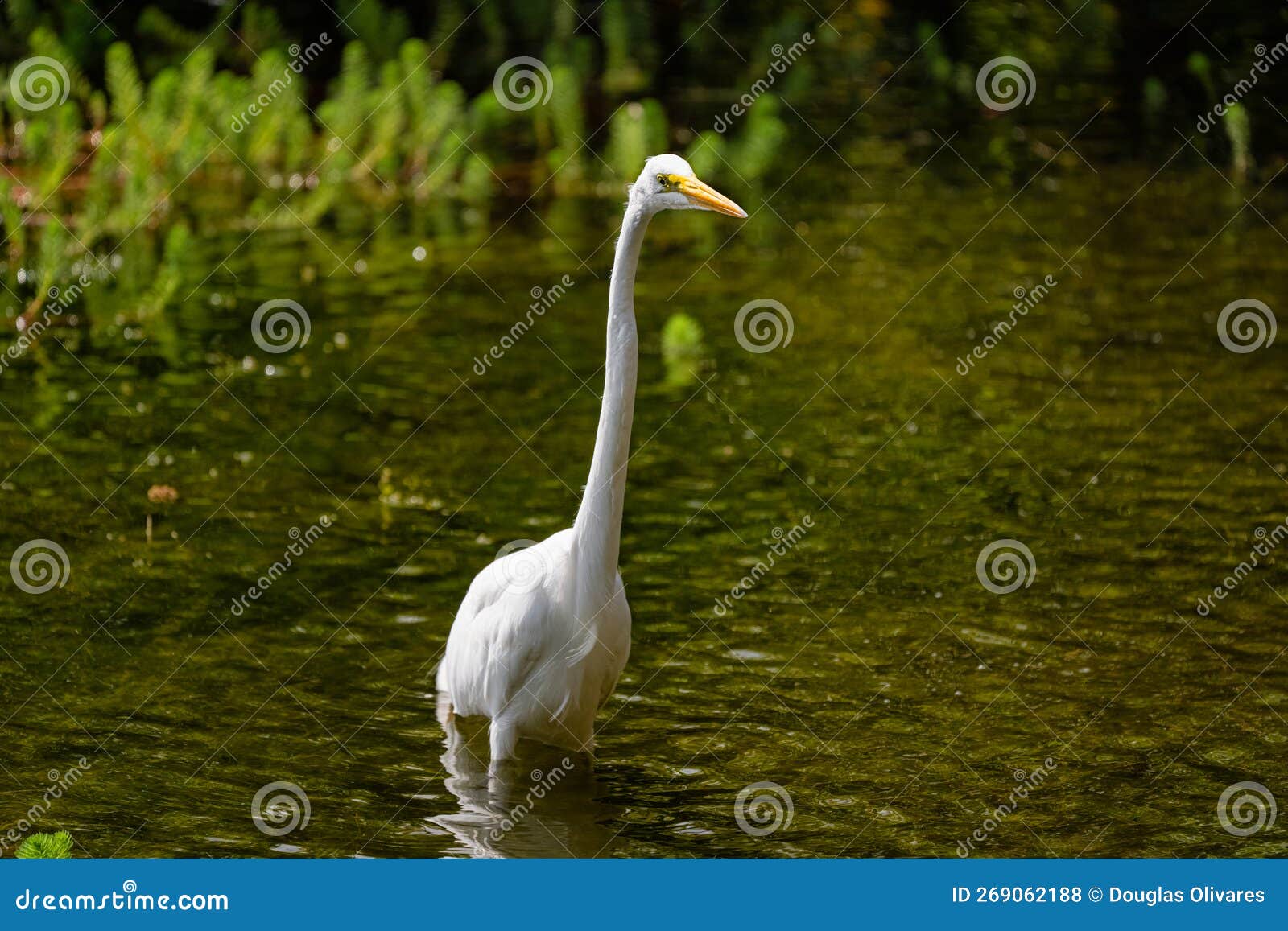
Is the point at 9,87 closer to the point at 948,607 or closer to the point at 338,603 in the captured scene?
the point at 338,603

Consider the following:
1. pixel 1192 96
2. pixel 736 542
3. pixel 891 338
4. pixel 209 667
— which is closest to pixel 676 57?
pixel 1192 96

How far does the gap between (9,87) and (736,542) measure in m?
10.8

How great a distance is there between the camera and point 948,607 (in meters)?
8.62
